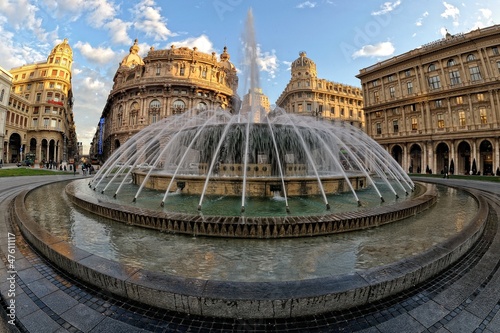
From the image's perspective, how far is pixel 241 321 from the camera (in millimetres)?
2543

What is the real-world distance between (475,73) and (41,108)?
92.9m

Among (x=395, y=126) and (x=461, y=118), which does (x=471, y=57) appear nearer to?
(x=461, y=118)

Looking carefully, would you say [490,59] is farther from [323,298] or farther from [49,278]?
[49,278]

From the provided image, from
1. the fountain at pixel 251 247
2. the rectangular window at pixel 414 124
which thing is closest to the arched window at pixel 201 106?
the rectangular window at pixel 414 124

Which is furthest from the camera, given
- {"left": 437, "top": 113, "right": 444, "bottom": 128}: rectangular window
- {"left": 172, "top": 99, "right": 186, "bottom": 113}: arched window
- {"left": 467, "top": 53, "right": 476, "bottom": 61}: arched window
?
{"left": 172, "top": 99, "right": 186, "bottom": 113}: arched window

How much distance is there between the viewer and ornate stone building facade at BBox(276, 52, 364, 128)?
6091cm

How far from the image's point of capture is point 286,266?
3781mm

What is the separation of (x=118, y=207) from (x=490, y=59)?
5098 centimetres

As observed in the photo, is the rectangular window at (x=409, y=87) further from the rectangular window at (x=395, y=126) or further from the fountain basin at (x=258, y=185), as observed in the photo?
the fountain basin at (x=258, y=185)

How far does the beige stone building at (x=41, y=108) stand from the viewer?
2259 inches

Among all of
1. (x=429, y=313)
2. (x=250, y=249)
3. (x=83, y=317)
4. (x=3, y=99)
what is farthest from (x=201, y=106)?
(x=429, y=313)

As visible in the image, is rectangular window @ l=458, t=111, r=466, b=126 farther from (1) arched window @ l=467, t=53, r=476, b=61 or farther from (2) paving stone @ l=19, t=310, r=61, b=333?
(2) paving stone @ l=19, t=310, r=61, b=333

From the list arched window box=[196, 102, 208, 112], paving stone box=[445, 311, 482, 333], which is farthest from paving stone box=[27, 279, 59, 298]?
arched window box=[196, 102, 208, 112]

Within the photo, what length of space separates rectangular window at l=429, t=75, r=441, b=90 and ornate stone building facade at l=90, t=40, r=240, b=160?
39058 millimetres
